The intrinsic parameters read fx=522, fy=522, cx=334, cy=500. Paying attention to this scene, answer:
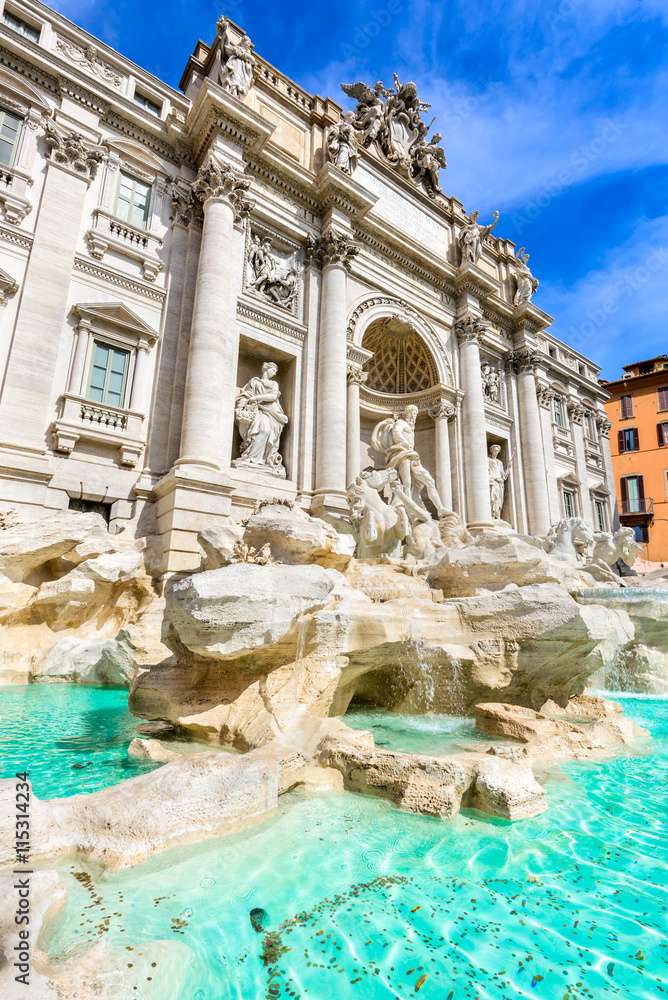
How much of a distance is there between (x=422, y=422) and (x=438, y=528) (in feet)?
22.3

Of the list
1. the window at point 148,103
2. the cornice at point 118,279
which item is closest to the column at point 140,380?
the cornice at point 118,279

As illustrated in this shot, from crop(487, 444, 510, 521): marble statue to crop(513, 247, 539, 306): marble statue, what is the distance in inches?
244

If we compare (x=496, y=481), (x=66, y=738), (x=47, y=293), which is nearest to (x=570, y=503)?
(x=496, y=481)

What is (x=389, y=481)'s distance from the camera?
11086mm

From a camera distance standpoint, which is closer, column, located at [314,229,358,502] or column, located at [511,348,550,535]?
column, located at [314,229,358,502]

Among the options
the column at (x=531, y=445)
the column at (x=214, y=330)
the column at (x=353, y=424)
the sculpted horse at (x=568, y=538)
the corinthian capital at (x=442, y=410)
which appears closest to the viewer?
the column at (x=214, y=330)

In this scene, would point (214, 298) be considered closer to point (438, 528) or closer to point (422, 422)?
point (438, 528)

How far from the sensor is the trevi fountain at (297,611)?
2.12 metres

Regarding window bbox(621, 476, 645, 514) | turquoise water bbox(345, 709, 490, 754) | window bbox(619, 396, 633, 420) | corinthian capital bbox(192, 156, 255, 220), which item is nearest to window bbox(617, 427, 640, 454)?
window bbox(619, 396, 633, 420)

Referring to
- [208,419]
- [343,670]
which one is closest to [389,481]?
[208,419]

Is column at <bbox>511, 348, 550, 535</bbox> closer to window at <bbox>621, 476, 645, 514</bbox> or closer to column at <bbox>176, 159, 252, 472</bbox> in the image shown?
column at <bbox>176, 159, 252, 472</bbox>

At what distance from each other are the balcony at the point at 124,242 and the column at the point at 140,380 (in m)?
1.82

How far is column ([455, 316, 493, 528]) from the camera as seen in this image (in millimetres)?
16297

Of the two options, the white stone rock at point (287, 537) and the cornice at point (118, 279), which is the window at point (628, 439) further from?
the white stone rock at point (287, 537)
